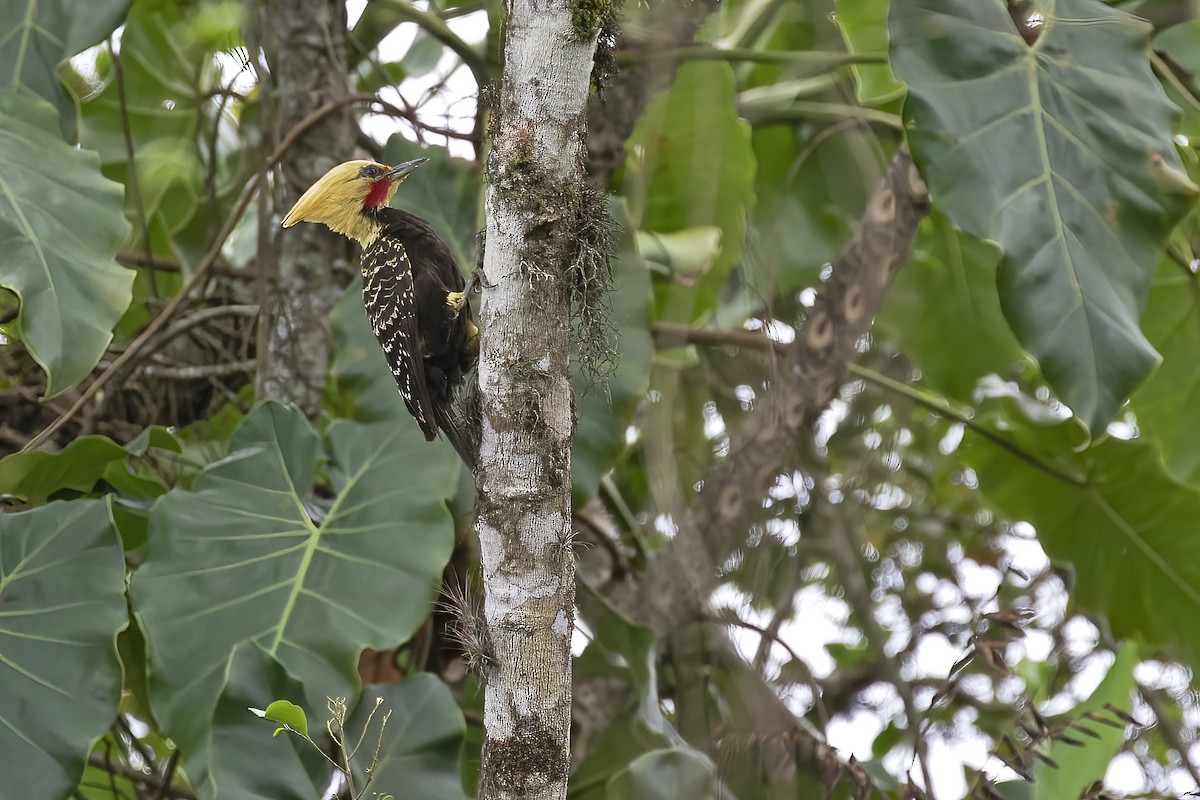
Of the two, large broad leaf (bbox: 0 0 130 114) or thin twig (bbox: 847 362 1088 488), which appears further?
thin twig (bbox: 847 362 1088 488)

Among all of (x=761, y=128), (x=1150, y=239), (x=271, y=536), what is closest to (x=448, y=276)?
(x=271, y=536)

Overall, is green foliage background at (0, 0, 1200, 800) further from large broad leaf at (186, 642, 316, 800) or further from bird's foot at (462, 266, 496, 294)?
bird's foot at (462, 266, 496, 294)

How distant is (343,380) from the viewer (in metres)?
2.10

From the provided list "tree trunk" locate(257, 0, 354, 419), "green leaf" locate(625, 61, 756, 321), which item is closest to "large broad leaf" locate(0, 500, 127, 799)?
"tree trunk" locate(257, 0, 354, 419)

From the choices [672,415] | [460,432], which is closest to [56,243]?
[460,432]

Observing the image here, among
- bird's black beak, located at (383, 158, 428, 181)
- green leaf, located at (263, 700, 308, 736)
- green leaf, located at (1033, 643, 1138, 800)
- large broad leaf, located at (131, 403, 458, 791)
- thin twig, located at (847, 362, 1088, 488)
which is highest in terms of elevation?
bird's black beak, located at (383, 158, 428, 181)

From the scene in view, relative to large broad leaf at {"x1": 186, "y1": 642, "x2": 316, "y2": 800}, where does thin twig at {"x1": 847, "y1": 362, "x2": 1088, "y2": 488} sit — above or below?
above

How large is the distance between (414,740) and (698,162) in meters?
1.19

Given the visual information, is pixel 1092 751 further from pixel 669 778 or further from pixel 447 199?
pixel 447 199

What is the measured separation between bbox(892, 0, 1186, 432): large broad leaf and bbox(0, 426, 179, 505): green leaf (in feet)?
4.21

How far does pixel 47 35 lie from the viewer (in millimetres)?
1973

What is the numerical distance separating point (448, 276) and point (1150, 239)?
3.16 ft

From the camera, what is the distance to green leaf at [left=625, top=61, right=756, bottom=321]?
7.39 feet

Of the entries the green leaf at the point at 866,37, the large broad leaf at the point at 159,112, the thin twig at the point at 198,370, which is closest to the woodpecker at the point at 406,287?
the thin twig at the point at 198,370
